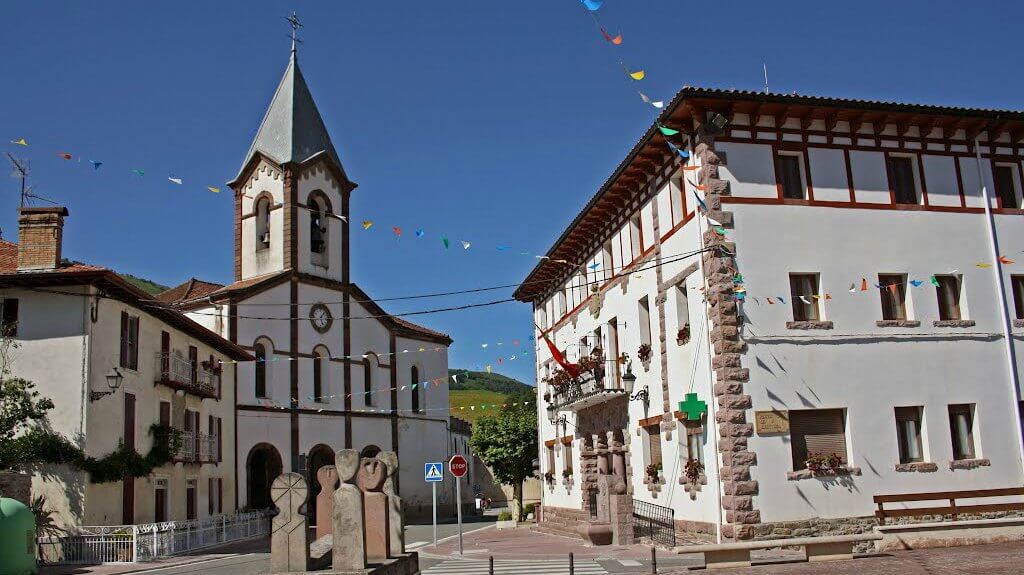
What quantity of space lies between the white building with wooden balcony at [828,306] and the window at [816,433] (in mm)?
35

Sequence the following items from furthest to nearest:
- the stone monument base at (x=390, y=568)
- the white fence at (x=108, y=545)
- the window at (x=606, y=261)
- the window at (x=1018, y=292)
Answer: the window at (x=606, y=261)
the white fence at (x=108, y=545)
the window at (x=1018, y=292)
the stone monument base at (x=390, y=568)

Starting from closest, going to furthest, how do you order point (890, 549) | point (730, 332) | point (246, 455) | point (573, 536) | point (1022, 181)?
point (890, 549)
point (730, 332)
point (1022, 181)
point (573, 536)
point (246, 455)

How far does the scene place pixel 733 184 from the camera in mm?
20047

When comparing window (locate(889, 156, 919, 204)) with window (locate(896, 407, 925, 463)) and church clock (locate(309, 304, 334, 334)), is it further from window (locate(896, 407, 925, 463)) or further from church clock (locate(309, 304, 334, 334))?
church clock (locate(309, 304, 334, 334))

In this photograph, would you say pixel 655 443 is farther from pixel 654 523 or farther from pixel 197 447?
pixel 197 447

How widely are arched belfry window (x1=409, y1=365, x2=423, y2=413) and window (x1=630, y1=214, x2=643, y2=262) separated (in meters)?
26.7

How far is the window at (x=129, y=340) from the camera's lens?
27453mm

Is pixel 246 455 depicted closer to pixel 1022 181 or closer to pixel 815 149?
pixel 815 149

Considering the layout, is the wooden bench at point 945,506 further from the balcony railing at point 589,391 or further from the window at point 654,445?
the balcony railing at point 589,391

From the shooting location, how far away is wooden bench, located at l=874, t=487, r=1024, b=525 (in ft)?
63.2

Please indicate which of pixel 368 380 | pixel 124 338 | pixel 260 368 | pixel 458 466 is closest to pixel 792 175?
pixel 458 466

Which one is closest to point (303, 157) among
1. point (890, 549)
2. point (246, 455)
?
point (246, 455)


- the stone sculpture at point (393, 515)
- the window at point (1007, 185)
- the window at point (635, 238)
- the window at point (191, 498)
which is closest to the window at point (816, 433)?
the window at point (635, 238)

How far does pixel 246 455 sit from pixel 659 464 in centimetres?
2315
